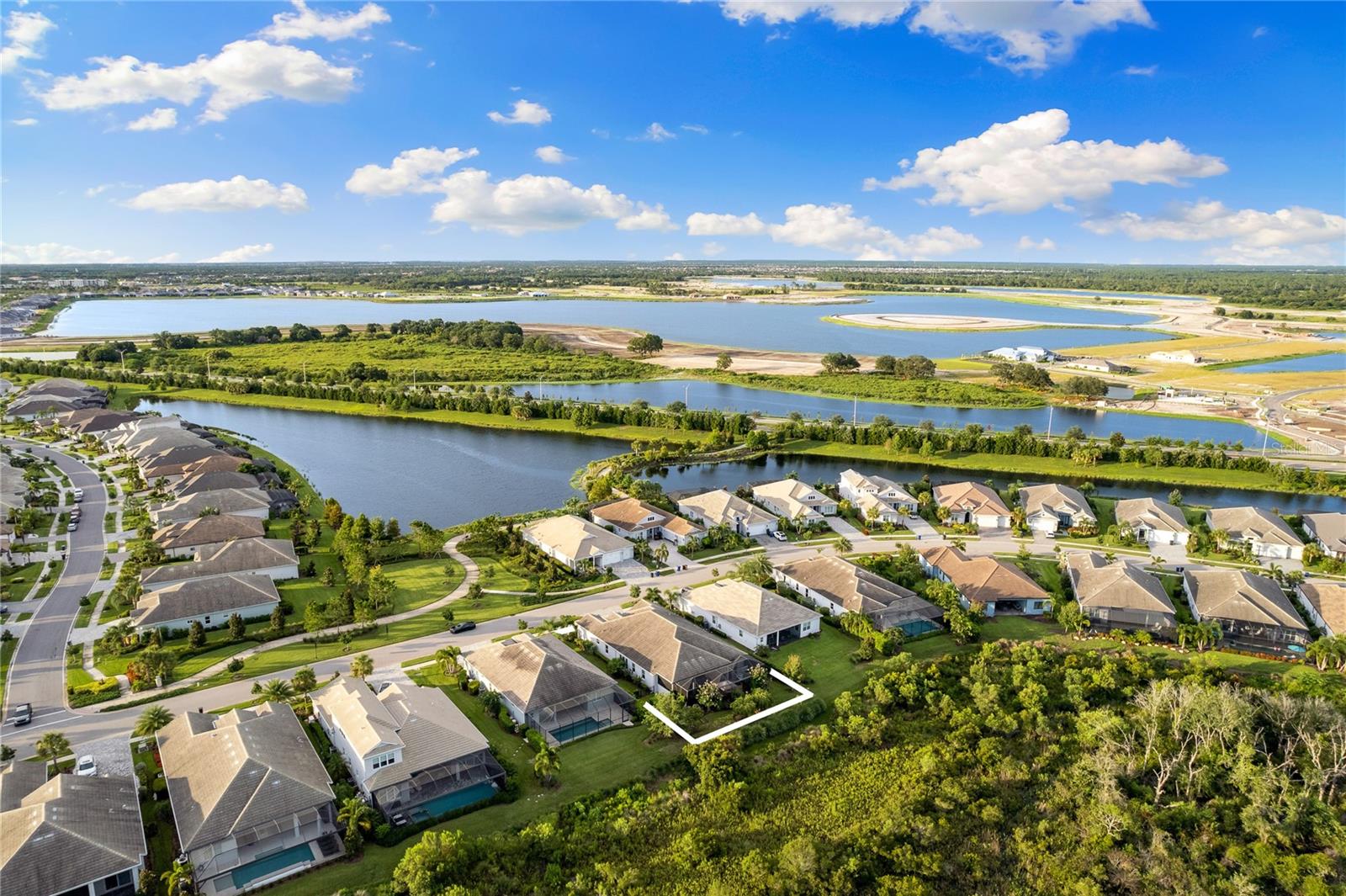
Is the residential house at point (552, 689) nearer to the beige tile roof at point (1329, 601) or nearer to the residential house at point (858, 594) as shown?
the residential house at point (858, 594)

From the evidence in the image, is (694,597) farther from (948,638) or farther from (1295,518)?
(1295,518)

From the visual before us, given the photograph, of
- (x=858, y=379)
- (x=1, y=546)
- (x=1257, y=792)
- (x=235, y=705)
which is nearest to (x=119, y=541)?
(x=1, y=546)

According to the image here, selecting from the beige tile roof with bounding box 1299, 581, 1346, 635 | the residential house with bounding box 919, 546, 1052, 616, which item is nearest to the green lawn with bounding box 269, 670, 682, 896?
the residential house with bounding box 919, 546, 1052, 616

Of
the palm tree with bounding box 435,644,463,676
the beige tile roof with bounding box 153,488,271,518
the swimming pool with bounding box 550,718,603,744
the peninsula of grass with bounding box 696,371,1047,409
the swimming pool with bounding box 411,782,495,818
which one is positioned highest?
the peninsula of grass with bounding box 696,371,1047,409

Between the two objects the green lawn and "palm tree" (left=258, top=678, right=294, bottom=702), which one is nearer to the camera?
the green lawn

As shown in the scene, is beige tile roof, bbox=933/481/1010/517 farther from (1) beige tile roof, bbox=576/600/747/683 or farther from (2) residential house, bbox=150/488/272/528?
(2) residential house, bbox=150/488/272/528

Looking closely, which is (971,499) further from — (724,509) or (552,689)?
(552,689)
